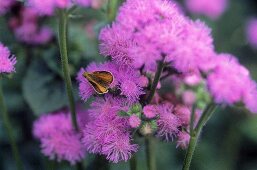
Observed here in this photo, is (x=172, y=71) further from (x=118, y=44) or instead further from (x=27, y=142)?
(x=27, y=142)

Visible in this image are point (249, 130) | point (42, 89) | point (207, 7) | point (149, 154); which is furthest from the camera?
point (207, 7)

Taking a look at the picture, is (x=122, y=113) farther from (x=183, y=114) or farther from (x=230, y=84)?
(x=230, y=84)

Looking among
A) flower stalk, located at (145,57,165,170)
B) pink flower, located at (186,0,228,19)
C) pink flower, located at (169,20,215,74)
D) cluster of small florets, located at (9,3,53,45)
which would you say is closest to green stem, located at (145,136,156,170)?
flower stalk, located at (145,57,165,170)

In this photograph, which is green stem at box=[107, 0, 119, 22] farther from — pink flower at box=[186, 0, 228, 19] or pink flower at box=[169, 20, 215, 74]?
pink flower at box=[186, 0, 228, 19]

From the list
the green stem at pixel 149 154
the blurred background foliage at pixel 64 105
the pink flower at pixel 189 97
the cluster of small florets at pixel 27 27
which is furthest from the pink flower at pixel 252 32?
the pink flower at pixel 189 97

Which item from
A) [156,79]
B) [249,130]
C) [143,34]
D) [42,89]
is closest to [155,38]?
[143,34]

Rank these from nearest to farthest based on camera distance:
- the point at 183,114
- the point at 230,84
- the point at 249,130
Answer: the point at 230,84, the point at 183,114, the point at 249,130

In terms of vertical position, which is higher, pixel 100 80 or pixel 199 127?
pixel 100 80
